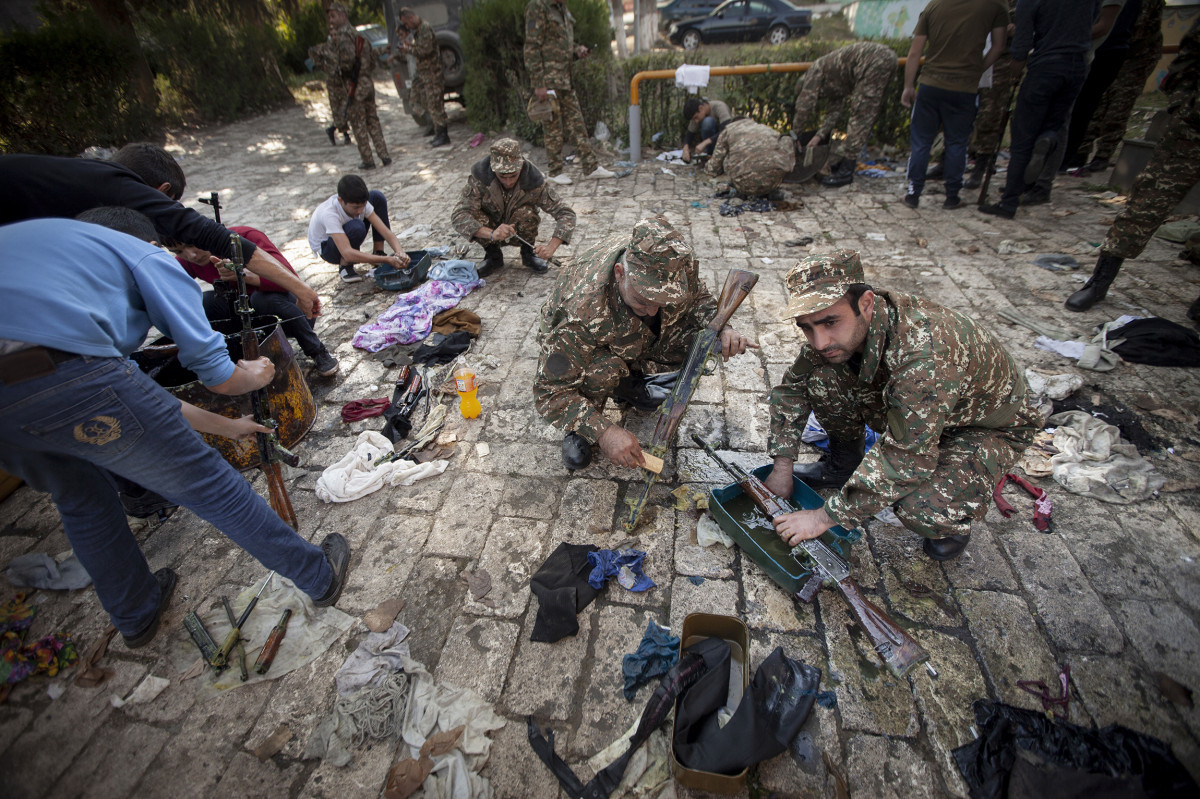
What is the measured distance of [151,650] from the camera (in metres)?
2.52

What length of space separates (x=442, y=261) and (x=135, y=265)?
3.88 m

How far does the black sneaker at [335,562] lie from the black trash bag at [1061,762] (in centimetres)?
284

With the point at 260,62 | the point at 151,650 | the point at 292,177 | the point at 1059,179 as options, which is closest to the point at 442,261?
the point at 151,650

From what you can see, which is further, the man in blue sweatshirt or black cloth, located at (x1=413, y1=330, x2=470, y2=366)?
black cloth, located at (x1=413, y1=330, x2=470, y2=366)

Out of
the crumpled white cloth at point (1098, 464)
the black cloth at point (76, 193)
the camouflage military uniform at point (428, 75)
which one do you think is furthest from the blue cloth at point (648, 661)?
the camouflage military uniform at point (428, 75)

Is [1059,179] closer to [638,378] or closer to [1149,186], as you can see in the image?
[1149,186]

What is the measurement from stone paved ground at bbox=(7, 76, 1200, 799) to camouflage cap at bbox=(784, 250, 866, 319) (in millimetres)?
1406

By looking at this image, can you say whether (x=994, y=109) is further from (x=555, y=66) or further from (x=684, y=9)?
(x=684, y=9)

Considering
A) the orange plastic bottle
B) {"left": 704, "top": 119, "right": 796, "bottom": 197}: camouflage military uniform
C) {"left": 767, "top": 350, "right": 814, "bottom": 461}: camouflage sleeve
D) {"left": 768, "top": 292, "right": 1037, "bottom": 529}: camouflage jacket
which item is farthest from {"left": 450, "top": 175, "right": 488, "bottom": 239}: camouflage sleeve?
{"left": 768, "top": 292, "right": 1037, "bottom": 529}: camouflage jacket

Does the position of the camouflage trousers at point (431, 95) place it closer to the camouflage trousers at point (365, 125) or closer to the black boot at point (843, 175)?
the camouflage trousers at point (365, 125)

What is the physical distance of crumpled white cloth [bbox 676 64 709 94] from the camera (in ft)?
25.7

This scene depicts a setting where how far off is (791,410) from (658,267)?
3.58 feet

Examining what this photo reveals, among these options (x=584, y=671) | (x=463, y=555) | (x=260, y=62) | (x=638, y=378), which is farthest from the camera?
(x=260, y=62)

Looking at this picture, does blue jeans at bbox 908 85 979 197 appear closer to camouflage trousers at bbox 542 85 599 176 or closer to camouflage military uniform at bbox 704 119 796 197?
camouflage military uniform at bbox 704 119 796 197
